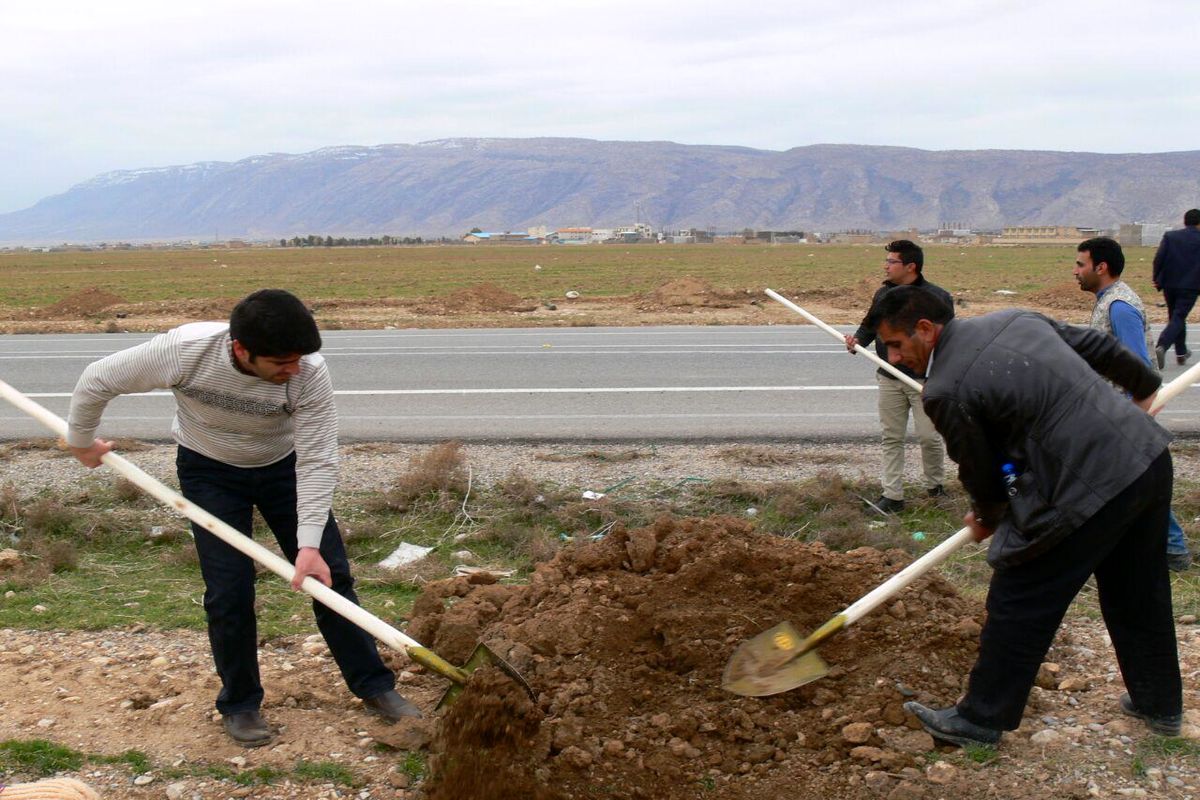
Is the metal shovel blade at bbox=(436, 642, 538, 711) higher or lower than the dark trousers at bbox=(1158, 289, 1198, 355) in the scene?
lower

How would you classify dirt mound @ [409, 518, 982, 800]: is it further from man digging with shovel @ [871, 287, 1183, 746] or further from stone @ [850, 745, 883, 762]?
man digging with shovel @ [871, 287, 1183, 746]

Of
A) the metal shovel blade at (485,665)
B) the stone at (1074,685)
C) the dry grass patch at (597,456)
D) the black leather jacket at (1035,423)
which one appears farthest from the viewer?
the dry grass patch at (597,456)

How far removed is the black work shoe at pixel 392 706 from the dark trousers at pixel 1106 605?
204 centimetres

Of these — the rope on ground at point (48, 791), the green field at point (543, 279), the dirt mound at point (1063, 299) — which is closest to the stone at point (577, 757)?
the rope on ground at point (48, 791)

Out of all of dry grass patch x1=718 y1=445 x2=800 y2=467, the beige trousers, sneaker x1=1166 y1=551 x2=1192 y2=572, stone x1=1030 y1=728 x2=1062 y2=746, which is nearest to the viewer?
stone x1=1030 y1=728 x2=1062 y2=746

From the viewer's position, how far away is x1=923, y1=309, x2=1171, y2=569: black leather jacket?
3445mm

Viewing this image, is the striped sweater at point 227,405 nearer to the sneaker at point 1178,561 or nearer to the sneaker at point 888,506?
the sneaker at point 888,506

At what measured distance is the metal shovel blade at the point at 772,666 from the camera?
4121mm

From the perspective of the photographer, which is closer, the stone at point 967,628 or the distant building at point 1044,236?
the stone at point 967,628

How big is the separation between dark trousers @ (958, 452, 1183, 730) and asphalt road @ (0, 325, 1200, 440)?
469 centimetres

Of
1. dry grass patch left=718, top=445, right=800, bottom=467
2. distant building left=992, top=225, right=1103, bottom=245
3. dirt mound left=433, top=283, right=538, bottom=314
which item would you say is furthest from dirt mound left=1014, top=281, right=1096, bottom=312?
distant building left=992, top=225, right=1103, bottom=245

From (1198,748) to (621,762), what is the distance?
2.02 m

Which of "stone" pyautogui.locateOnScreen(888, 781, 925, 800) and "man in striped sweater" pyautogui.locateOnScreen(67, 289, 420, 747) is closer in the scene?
"stone" pyautogui.locateOnScreen(888, 781, 925, 800)

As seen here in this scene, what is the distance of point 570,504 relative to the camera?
22.0ft
